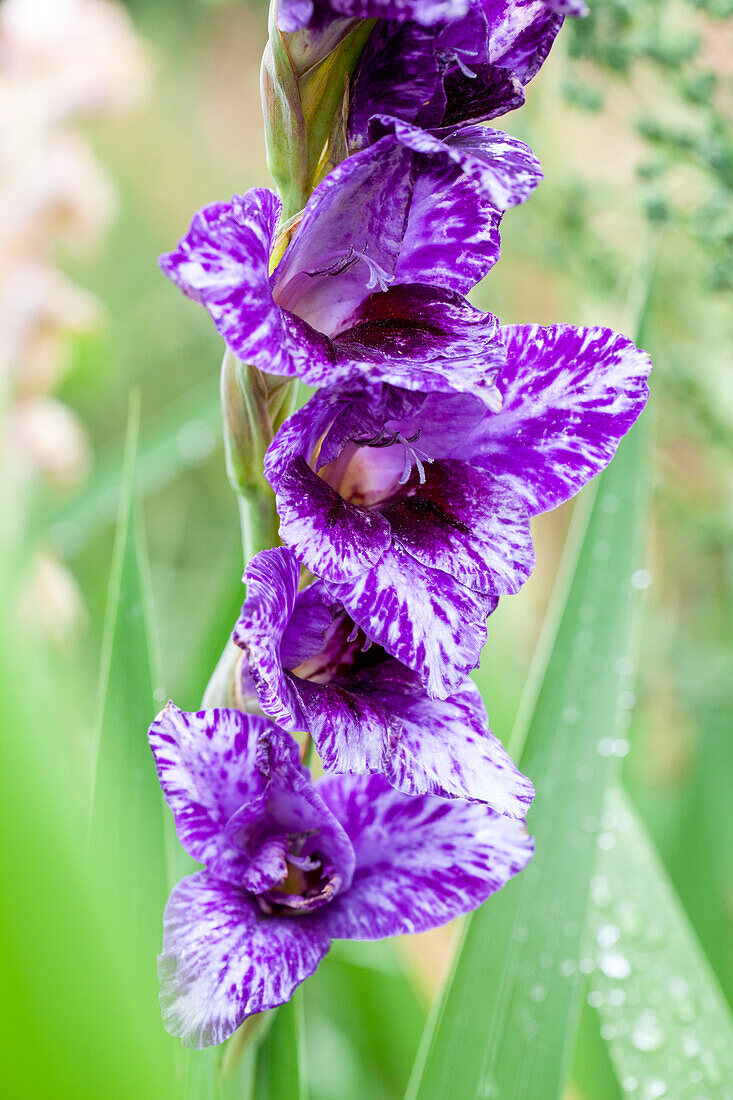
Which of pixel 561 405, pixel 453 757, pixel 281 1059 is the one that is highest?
pixel 561 405

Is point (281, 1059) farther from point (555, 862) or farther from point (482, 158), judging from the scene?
point (482, 158)

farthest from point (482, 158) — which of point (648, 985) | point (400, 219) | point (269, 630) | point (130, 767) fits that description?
point (648, 985)

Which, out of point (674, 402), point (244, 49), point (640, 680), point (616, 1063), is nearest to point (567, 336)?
point (616, 1063)

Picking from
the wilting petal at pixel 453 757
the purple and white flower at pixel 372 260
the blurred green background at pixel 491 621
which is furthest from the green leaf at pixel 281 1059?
the purple and white flower at pixel 372 260

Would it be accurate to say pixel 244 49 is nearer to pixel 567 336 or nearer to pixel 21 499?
pixel 21 499

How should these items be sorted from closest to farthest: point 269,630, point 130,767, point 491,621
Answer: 1. point 269,630
2. point 130,767
3. point 491,621

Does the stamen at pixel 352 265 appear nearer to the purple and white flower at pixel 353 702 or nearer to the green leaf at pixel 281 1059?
the purple and white flower at pixel 353 702

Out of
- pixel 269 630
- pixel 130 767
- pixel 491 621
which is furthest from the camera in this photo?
pixel 491 621
